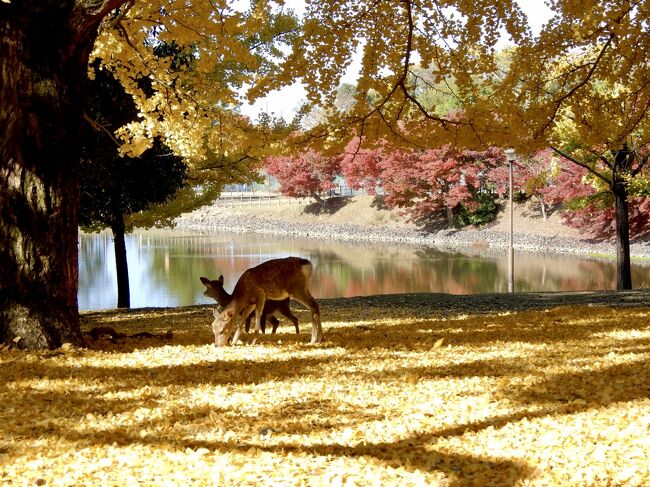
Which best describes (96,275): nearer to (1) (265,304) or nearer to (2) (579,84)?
Answer: (1) (265,304)

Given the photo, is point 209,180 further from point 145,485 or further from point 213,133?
point 145,485

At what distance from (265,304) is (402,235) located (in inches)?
1596

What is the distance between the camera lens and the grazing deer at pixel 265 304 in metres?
8.36

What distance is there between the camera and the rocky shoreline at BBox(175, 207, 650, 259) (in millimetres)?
38500

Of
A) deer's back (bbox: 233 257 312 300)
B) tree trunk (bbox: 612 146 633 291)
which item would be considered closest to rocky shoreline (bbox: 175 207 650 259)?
tree trunk (bbox: 612 146 633 291)

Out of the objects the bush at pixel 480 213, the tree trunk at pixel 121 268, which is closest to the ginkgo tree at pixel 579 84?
the tree trunk at pixel 121 268

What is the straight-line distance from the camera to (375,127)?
372 inches

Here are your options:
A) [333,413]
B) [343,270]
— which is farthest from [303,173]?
[333,413]

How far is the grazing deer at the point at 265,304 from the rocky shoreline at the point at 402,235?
2989cm

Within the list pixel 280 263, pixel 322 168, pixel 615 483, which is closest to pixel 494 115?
pixel 280 263

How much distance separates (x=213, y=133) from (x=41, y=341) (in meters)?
4.29

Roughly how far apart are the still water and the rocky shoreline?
2.00 m

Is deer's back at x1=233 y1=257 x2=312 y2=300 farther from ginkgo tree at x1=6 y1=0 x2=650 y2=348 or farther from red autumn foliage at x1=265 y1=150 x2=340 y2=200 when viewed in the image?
red autumn foliage at x1=265 y1=150 x2=340 y2=200

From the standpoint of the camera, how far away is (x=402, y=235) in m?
48.8
